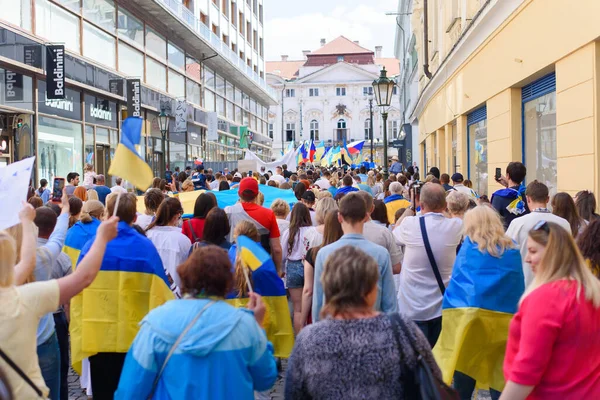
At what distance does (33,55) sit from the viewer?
19.0 metres

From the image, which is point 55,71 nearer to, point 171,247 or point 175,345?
point 171,247

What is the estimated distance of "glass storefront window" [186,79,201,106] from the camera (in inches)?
1473

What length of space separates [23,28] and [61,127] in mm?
3781

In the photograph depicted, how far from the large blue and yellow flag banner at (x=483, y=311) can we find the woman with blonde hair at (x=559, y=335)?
1728mm

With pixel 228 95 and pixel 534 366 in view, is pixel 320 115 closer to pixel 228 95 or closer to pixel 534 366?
pixel 228 95

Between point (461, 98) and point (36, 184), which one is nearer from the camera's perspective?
point (461, 98)

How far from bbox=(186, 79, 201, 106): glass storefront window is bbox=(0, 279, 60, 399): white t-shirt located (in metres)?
34.8

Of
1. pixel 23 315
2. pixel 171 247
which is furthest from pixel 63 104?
pixel 23 315

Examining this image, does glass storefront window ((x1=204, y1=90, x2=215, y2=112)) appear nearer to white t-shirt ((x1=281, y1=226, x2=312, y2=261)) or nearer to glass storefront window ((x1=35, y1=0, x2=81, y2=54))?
glass storefront window ((x1=35, y1=0, x2=81, y2=54))

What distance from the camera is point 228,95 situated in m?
49.2

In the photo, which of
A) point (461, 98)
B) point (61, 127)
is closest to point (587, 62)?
point (461, 98)

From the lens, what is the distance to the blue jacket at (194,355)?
119 inches

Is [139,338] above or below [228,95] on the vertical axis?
below

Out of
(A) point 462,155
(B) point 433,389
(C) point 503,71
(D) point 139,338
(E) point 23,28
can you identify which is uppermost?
(E) point 23,28
